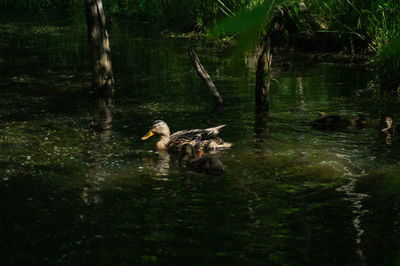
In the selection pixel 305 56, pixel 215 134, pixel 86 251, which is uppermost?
pixel 305 56

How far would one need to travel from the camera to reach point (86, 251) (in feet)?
15.8

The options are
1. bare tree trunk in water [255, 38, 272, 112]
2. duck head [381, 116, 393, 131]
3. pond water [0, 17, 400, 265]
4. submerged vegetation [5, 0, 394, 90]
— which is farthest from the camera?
bare tree trunk in water [255, 38, 272, 112]

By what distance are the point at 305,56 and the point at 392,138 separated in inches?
371

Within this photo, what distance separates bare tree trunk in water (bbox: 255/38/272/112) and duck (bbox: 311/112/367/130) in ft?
4.61

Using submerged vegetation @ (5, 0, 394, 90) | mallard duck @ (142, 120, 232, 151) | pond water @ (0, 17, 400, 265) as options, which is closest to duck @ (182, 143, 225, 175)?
pond water @ (0, 17, 400, 265)

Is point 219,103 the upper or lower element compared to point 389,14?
lower

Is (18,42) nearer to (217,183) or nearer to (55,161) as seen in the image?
(55,161)

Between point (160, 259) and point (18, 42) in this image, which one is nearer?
point (160, 259)

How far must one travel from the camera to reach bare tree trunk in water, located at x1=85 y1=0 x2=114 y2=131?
443 inches

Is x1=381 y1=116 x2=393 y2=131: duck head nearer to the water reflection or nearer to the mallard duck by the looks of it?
the mallard duck

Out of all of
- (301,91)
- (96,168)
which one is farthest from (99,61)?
(96,168)

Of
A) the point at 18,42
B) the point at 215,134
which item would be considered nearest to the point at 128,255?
the point at 215,134

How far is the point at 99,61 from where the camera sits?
11594 millimetres

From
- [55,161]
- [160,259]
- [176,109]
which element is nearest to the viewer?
[160,259]
